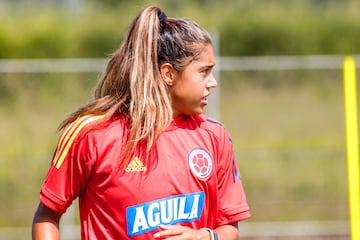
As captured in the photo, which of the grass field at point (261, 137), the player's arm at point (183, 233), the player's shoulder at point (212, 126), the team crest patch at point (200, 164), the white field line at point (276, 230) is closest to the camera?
the player's arm at point (183, 233)

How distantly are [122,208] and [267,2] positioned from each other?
1543 cm

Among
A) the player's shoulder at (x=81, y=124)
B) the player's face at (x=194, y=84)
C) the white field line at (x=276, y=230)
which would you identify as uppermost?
the player's face at (x=194, y=84)

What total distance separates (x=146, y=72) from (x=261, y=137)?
7.50 m

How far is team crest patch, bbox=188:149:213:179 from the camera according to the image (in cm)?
340

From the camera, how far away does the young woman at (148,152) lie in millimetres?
3336

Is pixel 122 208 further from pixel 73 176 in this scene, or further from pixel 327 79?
pixel 327 79

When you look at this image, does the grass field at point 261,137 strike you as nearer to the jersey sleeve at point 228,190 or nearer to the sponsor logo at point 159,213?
the jersey sleeve at point 228,190

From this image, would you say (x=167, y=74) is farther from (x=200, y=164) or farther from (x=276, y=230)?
(x=276, y=230)

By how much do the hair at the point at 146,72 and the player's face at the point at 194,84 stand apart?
1.1 inches

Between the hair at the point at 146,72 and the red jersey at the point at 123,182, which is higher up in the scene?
the hair at the point at 146,72

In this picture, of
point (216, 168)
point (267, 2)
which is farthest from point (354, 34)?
point (216, 168)

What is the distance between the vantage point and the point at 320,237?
9.52 metres

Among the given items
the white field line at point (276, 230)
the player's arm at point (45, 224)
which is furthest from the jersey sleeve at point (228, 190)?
the white field line at point (276, 230)

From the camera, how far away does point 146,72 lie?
11.1 ft
